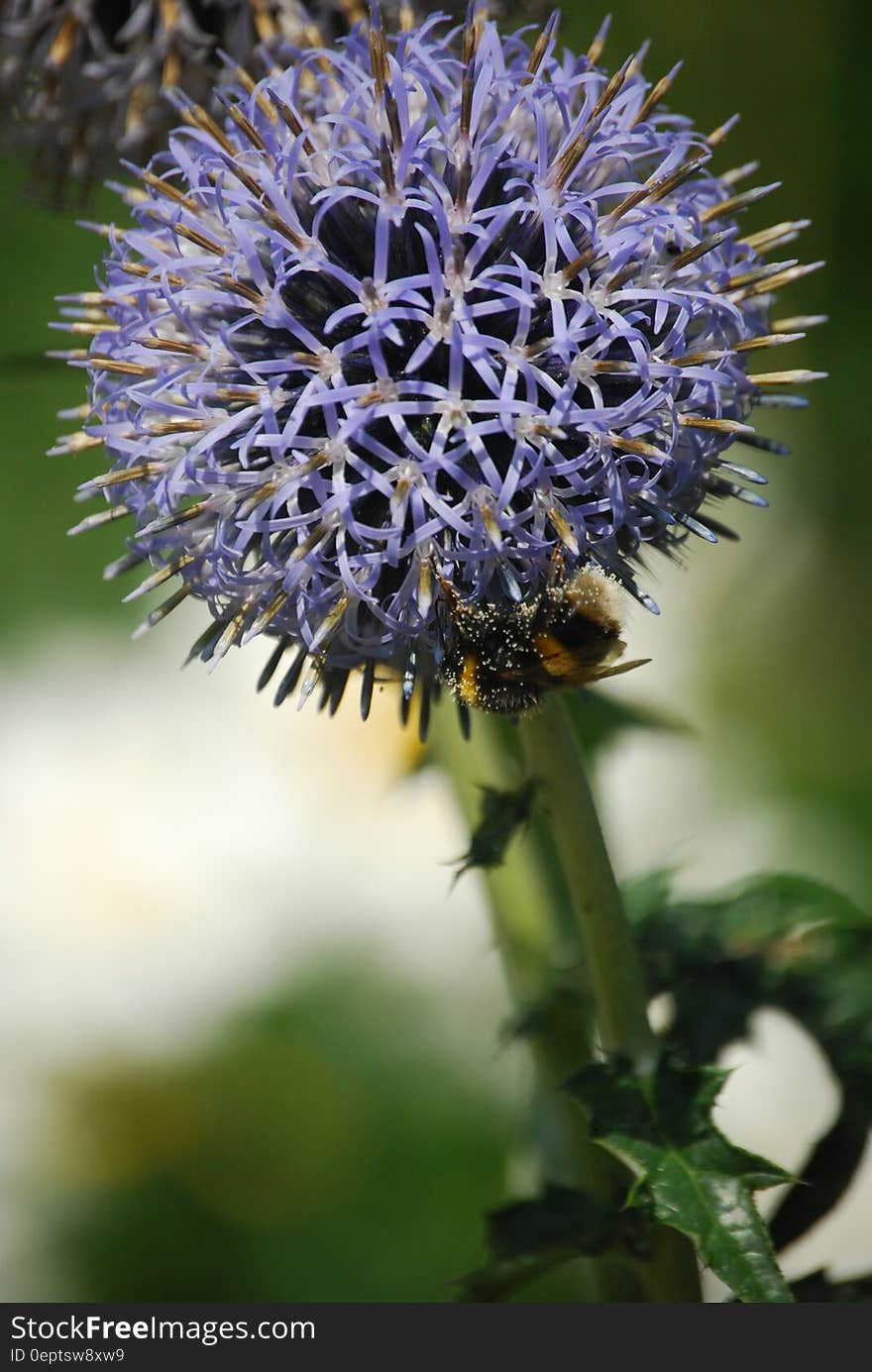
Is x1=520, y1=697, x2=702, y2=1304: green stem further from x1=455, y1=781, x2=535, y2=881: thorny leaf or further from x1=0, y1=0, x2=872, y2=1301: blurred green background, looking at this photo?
x1=0, y1=0, x2=872, y2=1301: blurred green background

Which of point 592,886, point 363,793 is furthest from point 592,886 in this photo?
point 363,793

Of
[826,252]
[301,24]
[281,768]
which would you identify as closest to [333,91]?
[301,24]

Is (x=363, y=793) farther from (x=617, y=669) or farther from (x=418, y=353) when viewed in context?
(x=418, y=353)

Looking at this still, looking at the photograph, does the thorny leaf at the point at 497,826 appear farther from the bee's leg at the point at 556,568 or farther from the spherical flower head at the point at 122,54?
the spherical flower head at the point at 122,54

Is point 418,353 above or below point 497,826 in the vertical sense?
above

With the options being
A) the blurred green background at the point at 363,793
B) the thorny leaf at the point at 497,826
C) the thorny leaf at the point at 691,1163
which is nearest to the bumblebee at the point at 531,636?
the thorny leaf at the point at 497,826

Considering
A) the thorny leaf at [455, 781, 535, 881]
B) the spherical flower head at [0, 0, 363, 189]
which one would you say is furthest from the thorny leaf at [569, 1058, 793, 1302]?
the spherical flower head at [0, 0, 363, 189]
